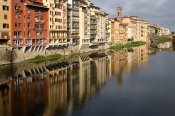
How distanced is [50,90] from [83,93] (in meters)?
2.65

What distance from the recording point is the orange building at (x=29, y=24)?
41188mm

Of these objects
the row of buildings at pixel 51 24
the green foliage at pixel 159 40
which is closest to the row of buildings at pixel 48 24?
the row of buildings at pixel 51 24

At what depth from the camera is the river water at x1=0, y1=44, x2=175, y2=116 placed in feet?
65.1

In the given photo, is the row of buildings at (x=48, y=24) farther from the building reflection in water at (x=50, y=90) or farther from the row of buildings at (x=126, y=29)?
the row of buildings at (x=126, y=29)

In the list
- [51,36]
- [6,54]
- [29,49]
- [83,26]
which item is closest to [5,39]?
[6,54]

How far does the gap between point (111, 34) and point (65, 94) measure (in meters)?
67.2

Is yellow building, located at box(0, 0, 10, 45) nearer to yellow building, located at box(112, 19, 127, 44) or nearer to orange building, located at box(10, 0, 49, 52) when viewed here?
orange building, located at box(10, 0, 49, 52)

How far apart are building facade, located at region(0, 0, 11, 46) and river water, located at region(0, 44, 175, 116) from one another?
452 cm

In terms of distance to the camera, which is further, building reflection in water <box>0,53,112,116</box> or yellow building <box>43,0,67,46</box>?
yellow building <box>43,0,67,46</box>

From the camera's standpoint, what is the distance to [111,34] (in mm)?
90625

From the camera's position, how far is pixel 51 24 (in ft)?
165

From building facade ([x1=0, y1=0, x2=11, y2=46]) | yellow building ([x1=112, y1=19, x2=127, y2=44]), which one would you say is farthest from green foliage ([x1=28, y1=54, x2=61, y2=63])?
yellow building ([x1=112, y1=19, x2=127, y2=44])

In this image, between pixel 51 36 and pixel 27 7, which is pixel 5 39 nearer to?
pixel 27 7

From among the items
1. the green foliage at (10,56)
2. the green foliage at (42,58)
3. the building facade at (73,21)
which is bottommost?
the green foliage at (42,58)
